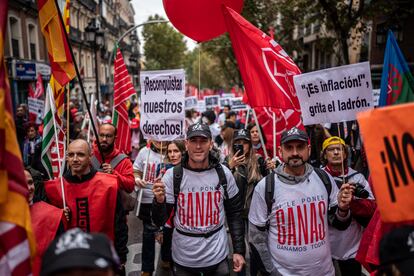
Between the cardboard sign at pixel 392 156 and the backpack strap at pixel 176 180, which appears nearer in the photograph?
the cardboard sign at pixel 392 156

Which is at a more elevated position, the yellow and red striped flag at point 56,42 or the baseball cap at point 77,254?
the yellow and red striped flag at point 56,42

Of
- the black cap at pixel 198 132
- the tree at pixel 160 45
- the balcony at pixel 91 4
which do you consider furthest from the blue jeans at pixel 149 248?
the tree at pixel 160 45

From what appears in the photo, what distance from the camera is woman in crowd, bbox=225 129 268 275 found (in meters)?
4.55

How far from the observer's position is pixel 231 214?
3340mm

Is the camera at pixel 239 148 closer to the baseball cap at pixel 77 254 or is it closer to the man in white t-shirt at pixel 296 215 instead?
the man in white t-shirt at pixel 296 215

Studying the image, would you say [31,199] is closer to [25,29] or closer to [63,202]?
[63,202]

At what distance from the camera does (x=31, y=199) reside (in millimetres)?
2832

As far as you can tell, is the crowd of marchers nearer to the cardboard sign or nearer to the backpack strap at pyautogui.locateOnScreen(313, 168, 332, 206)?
the backpack strap at pyautogui.locateOnScreen(313, 168, 332, 206)

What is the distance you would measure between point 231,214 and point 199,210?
1.03 ft

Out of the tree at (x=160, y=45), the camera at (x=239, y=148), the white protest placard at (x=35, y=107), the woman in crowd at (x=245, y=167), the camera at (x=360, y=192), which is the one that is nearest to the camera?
the camera at (x=360, y=192)

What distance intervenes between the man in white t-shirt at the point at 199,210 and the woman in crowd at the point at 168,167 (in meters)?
1.28

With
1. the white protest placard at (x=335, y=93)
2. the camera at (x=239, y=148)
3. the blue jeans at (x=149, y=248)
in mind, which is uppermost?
the white protest placard at (x=335, y=93)

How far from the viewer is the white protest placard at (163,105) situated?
13.8ft

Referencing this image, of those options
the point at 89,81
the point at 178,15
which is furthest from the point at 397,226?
the point at 89,81
